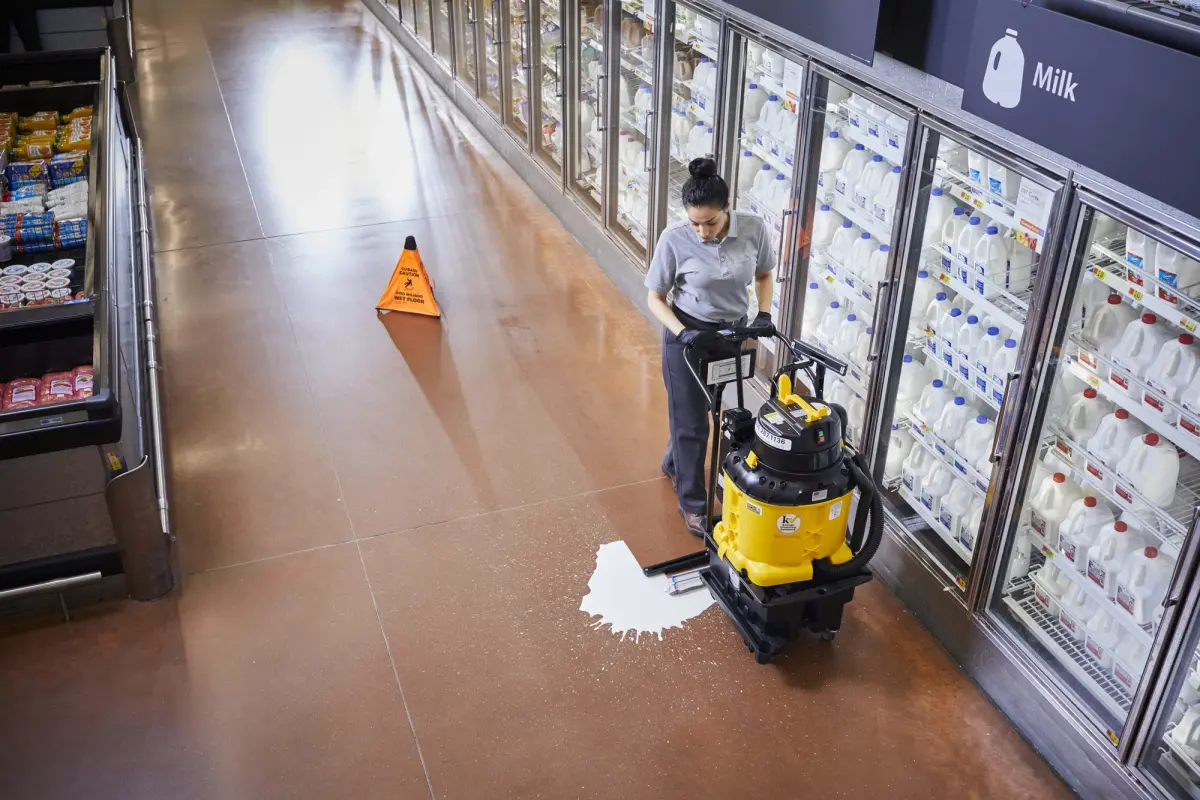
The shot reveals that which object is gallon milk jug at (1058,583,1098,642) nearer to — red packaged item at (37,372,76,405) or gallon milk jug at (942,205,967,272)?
gallon milk jug at (942,205,967,272)

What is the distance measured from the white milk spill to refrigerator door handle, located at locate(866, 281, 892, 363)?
1.30 metres

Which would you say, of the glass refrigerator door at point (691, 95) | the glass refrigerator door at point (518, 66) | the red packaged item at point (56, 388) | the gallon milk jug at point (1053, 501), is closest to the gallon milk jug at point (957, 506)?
the gallon milk jug at point (1053, 501)

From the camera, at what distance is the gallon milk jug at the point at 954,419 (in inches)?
182

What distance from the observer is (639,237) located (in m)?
7.51

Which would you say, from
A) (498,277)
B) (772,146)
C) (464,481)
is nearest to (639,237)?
(498,277)

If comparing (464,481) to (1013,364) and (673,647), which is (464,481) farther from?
(1013,364)

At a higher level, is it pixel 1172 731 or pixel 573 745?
pixel 1172 731

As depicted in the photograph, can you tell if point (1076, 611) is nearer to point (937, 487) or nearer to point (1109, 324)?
point (937, 487)

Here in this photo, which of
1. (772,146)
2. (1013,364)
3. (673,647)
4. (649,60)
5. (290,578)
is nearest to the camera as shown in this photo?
(1013,364)

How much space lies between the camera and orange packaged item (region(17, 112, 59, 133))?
7.13m

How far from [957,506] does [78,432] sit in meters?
3.64

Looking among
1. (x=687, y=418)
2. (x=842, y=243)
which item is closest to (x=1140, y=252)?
(x=842, y=243)

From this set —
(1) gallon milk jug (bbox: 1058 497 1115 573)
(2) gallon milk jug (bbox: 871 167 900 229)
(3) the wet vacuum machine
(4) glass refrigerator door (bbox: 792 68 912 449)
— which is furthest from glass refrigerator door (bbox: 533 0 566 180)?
(1) gallon milk jug (bbox: 1058 497 1115 573)

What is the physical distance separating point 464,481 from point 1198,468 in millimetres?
3367
